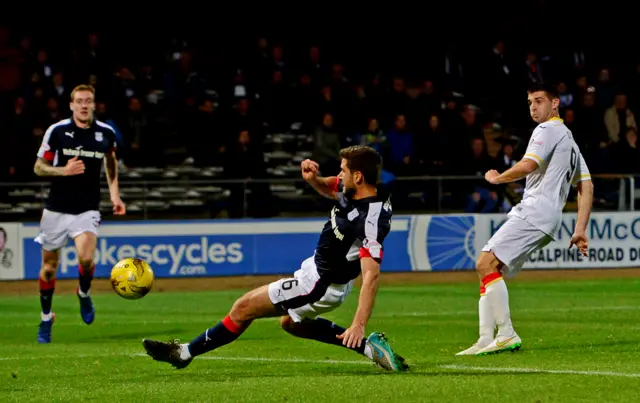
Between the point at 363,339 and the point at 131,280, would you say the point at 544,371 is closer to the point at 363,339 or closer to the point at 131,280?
the point at 363,339

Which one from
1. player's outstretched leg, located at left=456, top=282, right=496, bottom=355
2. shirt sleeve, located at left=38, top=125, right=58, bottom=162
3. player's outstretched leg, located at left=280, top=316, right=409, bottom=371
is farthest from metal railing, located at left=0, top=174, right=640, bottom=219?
player's outstretched leg, located at left=280, top=316, right=409, bottom=371

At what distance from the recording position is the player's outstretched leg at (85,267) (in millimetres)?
12945

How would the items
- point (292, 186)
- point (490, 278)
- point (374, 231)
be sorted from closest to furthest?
point (374, 231)
point (490, 278)
point (292, 186)

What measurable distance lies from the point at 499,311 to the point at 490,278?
0.29m

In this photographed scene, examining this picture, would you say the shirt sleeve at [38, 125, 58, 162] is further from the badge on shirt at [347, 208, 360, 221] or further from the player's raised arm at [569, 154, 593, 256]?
the player's raised arm at [569, 154, 593, 256]

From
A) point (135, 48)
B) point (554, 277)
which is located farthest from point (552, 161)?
point (135, 48)

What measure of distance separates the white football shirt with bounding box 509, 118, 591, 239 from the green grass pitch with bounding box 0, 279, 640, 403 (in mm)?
1171

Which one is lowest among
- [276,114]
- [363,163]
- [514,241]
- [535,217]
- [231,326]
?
[231,326]

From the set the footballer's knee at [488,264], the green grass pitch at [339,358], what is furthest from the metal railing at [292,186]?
the footballer's knee at [488,264]

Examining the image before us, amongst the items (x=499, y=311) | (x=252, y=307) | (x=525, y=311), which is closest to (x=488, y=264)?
(x=499, y=311)

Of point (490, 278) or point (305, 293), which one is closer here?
point (305, 293)

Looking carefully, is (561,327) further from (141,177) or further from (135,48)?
(135,48)

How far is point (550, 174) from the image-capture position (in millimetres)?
10367

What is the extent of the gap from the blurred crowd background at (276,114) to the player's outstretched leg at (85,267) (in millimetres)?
7546
